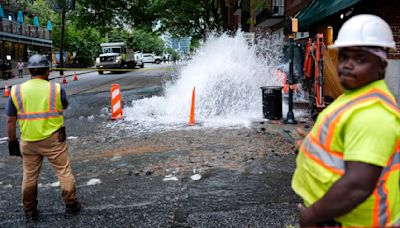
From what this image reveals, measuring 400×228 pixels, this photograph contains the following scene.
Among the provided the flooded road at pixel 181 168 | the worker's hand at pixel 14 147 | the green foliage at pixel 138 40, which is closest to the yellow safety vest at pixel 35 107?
the worker's hand at pixel 14 147

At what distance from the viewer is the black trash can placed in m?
10.6

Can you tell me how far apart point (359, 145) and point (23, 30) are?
151 feet

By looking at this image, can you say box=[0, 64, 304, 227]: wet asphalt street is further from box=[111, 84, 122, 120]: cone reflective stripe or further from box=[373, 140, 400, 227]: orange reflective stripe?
box=[373, 140, 400, 227]: orange reflective stripe

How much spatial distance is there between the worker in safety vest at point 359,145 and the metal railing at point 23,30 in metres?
39.4

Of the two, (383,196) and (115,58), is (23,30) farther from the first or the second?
(383,196)

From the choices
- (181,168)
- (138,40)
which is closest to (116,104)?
(181,168)

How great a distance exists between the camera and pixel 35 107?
4.44 meters

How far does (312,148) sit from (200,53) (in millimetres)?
11691

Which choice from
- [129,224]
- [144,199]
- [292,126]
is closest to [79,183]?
[144,199]

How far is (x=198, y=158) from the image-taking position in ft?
22.7

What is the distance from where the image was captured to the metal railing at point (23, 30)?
37656mm

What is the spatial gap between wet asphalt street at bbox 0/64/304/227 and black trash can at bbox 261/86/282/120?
1.34 m

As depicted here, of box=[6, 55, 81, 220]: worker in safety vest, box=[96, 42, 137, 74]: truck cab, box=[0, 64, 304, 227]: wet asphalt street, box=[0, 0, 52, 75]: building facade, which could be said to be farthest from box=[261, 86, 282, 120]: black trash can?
box=[0, 0, 52, 75]: building facade

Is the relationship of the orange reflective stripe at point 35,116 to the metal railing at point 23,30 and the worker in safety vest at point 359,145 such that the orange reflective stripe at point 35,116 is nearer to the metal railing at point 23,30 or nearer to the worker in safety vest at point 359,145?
the worker in safety vest at point 359,145
